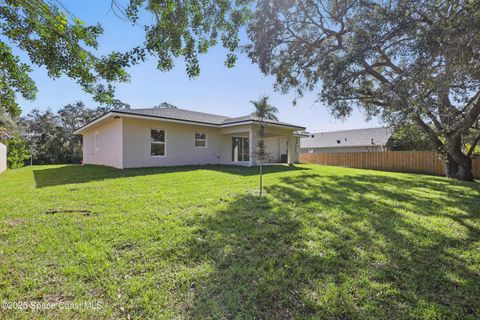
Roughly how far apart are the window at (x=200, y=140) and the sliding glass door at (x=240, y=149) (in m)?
2.19

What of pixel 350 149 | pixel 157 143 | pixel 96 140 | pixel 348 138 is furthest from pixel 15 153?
pixel 348 138

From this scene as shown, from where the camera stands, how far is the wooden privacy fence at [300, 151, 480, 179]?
15.5 m

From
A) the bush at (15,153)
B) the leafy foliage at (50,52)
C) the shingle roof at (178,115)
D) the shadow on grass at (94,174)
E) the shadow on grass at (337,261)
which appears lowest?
the shadow on grass at (337,261)

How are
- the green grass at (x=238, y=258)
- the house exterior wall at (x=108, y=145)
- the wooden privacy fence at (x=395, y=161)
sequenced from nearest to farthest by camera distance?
the green grass at (x=238, y=258) < the house exterior wall at (x=108, y=145) < the wooden privacy fence at (x=395, y=161)

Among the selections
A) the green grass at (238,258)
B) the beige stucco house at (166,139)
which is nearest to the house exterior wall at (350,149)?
the beige stucco house at (166,139)

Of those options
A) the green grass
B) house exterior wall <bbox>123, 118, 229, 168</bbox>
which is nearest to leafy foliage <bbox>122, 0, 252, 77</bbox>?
the green grass

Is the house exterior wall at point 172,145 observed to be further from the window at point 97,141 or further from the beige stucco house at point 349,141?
the beige stucco house at point 349,141

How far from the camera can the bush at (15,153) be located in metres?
17.3

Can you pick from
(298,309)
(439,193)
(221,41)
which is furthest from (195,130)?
(298,309)

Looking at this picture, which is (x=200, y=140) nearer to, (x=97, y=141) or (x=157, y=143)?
(x=157, y=143)

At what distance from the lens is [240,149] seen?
16.2 m

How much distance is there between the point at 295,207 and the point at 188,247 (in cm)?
297

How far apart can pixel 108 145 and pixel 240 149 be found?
8.23 metres

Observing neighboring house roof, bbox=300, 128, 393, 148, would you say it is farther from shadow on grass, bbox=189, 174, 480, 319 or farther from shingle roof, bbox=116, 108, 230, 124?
shadow on grass, bbox=189, 174, 480, 319
